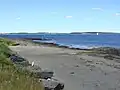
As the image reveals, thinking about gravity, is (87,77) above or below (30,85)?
below

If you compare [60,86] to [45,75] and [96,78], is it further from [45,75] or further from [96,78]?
[96,78]

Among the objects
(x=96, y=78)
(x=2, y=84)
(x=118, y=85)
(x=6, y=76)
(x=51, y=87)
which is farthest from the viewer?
(x=96, y=78)

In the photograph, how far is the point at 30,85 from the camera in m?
8.71

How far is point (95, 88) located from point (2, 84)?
20.8 feet

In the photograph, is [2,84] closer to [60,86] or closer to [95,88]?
[60,86]

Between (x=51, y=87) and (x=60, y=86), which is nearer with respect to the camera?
(x=51, y=87)

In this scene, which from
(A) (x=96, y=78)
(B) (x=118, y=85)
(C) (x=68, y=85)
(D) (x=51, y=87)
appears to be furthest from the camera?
(A) (x=96, y=78)

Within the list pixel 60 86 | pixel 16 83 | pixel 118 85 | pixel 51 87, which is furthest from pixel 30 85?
pixel 118 85

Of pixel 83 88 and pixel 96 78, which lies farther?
pixel 96 78

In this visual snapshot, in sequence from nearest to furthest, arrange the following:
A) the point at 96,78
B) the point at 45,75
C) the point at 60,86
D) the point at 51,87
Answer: the point at 51,87 → the point at 60,86 → the point at 45,75 → the point at 96,78

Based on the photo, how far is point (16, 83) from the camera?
8.80 meters

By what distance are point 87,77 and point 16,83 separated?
29.8ft

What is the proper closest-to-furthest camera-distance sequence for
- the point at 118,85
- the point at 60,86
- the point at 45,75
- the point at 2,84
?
1. the point at 2,84
2. the point at 60,86
3. the point at 45,75
4. the point at 118,85

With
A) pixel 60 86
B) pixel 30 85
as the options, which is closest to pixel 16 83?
pixel 30 85
